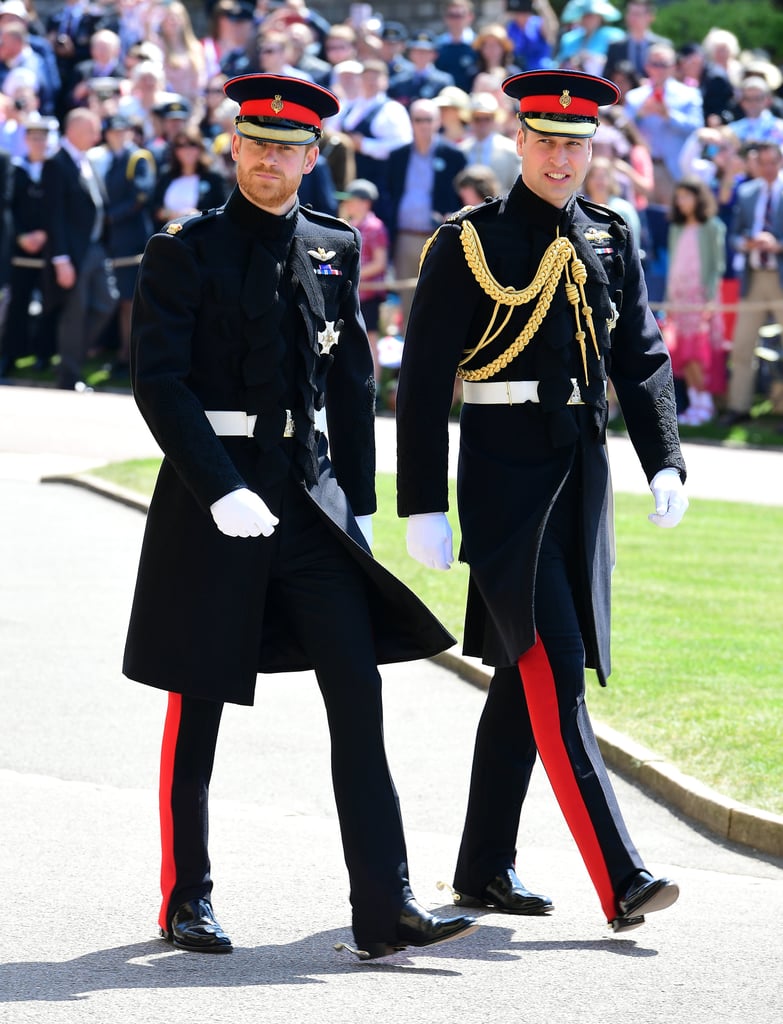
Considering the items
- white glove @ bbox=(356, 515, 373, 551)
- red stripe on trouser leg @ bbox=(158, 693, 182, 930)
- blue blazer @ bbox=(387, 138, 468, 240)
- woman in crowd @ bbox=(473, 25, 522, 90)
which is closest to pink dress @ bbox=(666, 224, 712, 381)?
blue blazer @ bbox=(387, 138, 468, 240)

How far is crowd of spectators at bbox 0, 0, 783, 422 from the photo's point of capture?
16.7 metres

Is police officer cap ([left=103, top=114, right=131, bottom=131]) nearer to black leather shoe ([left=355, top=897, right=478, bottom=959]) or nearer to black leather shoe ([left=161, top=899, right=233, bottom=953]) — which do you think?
black leather shoe ([left=161, top=899, right=233, bottom=953])

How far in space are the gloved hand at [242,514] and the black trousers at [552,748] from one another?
811 millimetres

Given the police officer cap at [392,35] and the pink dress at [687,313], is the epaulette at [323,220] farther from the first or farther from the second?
the police officer cap at [392,35]

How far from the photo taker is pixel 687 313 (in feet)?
55.0

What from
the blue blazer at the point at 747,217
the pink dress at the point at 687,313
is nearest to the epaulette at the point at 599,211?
the blue blazer at the point at 747,217

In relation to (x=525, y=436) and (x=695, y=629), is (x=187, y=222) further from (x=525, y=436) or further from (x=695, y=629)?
(x=695, y=629)

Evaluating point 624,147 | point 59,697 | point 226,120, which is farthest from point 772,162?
point 59,697

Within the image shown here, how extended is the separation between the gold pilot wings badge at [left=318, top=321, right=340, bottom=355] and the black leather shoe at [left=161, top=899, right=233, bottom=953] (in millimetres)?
1404

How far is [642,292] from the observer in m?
5.71

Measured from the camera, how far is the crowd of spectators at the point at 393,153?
16.7m

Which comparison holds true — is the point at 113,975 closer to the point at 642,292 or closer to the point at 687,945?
the point at 687,945

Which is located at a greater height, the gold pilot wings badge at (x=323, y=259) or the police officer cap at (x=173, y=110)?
the police officer cap at (x=173, y=110)

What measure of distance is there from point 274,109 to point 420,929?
6.64 ft
